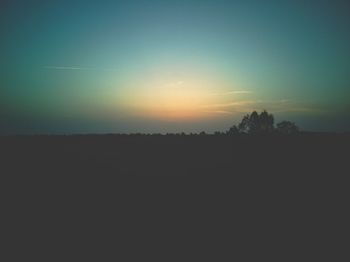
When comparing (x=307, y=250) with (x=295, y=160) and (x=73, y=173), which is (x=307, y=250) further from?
(x=73, y=173)

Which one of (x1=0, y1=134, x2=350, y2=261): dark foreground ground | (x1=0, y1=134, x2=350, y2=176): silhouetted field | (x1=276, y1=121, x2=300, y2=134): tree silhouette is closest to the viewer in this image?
(x1=0, y1=134, x2=350, y2=261): dark foreground ground

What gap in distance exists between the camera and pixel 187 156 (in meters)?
18.4

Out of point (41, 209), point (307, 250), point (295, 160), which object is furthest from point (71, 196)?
point (295, 160)

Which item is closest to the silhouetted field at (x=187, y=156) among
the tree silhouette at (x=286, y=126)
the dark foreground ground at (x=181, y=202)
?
the dark foreground ground at (x=181, y=202)

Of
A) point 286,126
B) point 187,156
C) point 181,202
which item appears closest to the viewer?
point 181,202

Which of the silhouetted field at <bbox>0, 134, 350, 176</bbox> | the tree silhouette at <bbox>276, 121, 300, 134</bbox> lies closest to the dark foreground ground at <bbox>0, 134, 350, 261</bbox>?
the silhouetted field at <bbox>0, 134, 350, 176</bbox>

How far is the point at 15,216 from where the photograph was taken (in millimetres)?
11359

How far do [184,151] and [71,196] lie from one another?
8295mm

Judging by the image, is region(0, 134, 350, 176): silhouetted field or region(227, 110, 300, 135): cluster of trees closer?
region(0, 134, 350, 176): silhouetted field

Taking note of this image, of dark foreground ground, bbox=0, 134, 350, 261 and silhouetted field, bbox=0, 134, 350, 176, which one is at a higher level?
silhouetted field, bbox=0, 134, 350, 176

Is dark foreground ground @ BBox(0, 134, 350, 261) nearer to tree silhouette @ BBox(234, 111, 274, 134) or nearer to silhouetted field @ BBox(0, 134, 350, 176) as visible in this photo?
silhouetted field @ BBox(0, 134, 350, 176)

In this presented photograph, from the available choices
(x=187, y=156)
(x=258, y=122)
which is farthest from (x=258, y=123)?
(x=187, y=156)

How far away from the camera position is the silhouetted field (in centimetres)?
1559

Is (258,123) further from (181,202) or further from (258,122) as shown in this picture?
(181,202)
